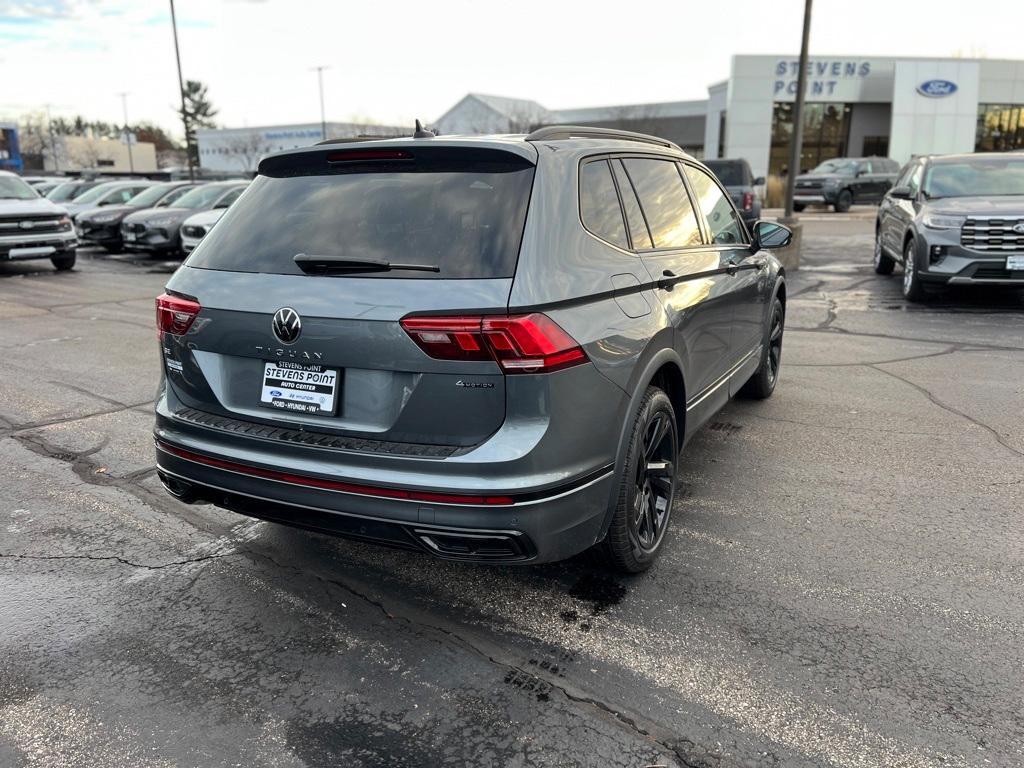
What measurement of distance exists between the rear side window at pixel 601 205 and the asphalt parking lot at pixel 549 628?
1.48m

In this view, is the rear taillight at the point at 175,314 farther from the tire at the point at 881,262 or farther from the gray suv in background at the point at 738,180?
the gray suv in background at the point at 738,180

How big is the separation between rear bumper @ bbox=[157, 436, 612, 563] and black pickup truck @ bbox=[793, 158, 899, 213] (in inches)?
1112

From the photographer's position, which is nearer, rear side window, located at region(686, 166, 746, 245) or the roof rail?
the roof rail

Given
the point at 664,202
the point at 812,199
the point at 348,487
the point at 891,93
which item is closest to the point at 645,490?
the point at 348,487

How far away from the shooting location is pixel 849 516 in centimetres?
404

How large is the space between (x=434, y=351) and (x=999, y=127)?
49184 millimetres

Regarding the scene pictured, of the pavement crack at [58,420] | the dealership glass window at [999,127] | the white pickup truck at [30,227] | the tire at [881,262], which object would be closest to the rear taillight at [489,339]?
the pavement crack at [58,420]

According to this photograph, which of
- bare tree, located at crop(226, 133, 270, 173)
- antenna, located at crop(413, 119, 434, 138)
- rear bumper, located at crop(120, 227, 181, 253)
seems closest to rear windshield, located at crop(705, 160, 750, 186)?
rear bumper, located at crop(120, 227, 181, 253)

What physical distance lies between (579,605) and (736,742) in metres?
0.92

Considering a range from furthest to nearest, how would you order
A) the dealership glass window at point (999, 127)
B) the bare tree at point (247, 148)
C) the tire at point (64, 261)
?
the bare tree at point (247, 148)
the dealership glass window at point (999, 127)
the tire at point (64, 261)

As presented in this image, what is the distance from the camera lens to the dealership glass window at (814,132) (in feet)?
136

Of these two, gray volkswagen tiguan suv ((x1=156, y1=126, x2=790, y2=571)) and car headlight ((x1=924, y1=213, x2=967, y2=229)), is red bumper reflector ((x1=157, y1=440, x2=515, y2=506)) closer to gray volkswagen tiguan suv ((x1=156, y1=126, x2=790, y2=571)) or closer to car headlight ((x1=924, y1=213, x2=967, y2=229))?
gray volkswagen tiguan suv ((x1=156, y1=126, x2=790, y2=571))

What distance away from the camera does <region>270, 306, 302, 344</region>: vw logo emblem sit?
9.02ft

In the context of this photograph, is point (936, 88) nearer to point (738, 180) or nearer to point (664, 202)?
point (738, 180)
